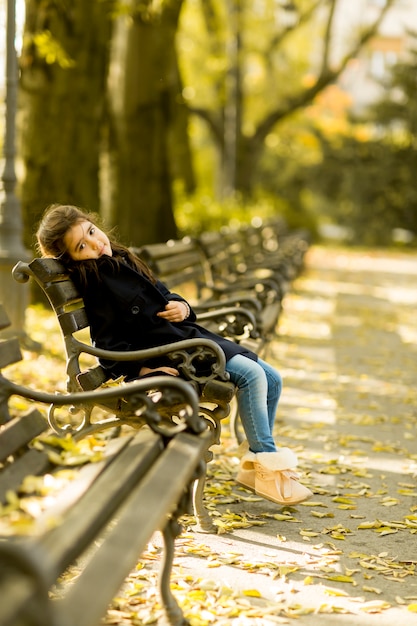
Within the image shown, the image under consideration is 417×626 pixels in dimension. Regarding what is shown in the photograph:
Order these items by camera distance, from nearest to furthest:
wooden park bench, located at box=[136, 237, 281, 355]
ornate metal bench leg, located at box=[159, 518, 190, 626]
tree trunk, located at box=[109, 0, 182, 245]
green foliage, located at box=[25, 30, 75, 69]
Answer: ornate metal bench leg, located at box=[159, 518, 190, 626] → wooden park bench, located at box=[136, 237, 281, 355] → green foliage, located at box=[25, 30, 75, 69] → tree trunk, located at box=[109, 0, 182, 245]

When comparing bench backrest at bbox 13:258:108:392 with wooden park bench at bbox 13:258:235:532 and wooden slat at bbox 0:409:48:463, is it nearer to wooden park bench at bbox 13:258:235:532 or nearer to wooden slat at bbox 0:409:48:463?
wooden park bench at bbox 13:258:235:532

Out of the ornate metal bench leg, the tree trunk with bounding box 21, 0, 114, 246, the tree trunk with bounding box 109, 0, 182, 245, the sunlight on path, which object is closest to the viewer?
the ornate metal bench leg

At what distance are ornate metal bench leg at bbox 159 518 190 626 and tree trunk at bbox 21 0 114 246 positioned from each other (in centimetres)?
799

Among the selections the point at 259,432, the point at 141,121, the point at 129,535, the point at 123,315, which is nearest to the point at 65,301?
the point at 123,315

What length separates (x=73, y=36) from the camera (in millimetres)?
11172

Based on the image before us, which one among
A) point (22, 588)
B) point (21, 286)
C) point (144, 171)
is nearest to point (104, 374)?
point (22, 588)

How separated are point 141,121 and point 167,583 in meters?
12.4

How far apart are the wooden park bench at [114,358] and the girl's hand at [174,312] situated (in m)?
0.19

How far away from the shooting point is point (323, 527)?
15.3 ft

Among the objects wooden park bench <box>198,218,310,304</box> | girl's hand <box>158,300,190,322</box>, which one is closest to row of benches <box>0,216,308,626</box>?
girl's hand <box>158,300,190,322</box>

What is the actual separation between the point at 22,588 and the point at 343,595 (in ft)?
6.50

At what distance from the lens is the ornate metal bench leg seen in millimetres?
3400

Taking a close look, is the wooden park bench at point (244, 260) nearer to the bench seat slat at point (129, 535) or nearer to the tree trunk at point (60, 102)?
the tree trunk at point (60, 102)

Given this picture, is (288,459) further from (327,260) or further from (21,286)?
(327,260)
